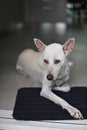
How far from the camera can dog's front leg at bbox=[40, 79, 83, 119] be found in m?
1.12

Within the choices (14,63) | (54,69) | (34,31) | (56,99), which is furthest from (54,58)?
(34,31)

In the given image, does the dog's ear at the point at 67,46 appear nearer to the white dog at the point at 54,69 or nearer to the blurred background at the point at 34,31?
the white dog at the point at 54,69

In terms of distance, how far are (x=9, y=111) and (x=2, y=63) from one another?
0.69m

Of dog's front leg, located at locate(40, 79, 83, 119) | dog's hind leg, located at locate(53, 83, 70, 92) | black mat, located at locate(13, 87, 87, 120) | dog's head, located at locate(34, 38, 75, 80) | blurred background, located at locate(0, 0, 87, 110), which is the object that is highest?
dog's head, located at locate(34, 38, 75, 80)

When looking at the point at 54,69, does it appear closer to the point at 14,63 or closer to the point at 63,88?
the point at 63,88

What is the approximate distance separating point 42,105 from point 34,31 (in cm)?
167

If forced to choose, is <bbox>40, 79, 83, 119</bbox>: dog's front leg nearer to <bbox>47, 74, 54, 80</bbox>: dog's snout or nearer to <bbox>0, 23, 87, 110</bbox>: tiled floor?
<bbox>47, 74, 54, 80</bbox>: dog's snout

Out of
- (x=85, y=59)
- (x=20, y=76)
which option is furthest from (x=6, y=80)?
(x=85, y=59)

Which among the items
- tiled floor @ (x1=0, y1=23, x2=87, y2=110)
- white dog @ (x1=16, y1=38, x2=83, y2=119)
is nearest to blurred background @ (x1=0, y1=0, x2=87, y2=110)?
tiled floor @ (x1=0, y1=23, x2=87, y2=110)

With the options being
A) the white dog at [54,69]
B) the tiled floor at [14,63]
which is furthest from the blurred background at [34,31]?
the white dog at [54,69]

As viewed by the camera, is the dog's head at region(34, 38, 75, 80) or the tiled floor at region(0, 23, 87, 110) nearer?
the dog's head at region(34, 38, 75, 80)

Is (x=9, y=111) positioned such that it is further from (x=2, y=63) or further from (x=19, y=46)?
(x=19, y=46)

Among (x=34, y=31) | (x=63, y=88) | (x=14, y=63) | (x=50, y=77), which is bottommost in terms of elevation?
(x=34, y=31)

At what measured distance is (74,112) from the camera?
3.70 ft
